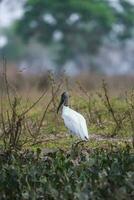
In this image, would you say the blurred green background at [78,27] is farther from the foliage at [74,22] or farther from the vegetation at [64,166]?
the vegetation at [64,166]

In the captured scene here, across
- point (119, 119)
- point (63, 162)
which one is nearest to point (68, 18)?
point (119, 119)

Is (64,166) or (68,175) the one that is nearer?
(68,175)

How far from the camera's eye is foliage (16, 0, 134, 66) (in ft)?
142

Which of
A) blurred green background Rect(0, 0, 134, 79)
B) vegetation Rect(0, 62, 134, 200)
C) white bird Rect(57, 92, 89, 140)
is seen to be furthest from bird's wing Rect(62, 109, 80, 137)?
blurred green background Rect(0, 0, 134, 79)

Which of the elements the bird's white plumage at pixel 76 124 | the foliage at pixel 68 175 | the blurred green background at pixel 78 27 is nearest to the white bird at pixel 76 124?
the bird's white plumage at pixel 76 124

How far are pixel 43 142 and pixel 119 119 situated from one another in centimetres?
141

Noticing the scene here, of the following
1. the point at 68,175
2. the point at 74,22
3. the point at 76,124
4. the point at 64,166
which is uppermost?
the point at 74,22

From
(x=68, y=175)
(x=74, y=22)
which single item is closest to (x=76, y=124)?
(x=68, y=175)

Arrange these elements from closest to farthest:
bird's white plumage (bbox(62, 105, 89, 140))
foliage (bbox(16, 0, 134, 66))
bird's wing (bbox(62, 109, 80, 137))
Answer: bird's white plumage (bbox(62, 105, 89, 140)) < bird's wing (bbox(62, 109, 80, 137)) < foliage (bbox(16, 0, 134, 66))

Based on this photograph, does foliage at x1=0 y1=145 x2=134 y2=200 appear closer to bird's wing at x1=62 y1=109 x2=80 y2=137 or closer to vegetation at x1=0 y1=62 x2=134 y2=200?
vegetation at x1=0 y1=62 x2=134 y2=200

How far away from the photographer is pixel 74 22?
4350 centimetres

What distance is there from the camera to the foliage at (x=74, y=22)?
43219 mm

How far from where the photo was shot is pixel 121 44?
51.3 m

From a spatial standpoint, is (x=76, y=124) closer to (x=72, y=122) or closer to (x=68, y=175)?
(x=72, y=122)
